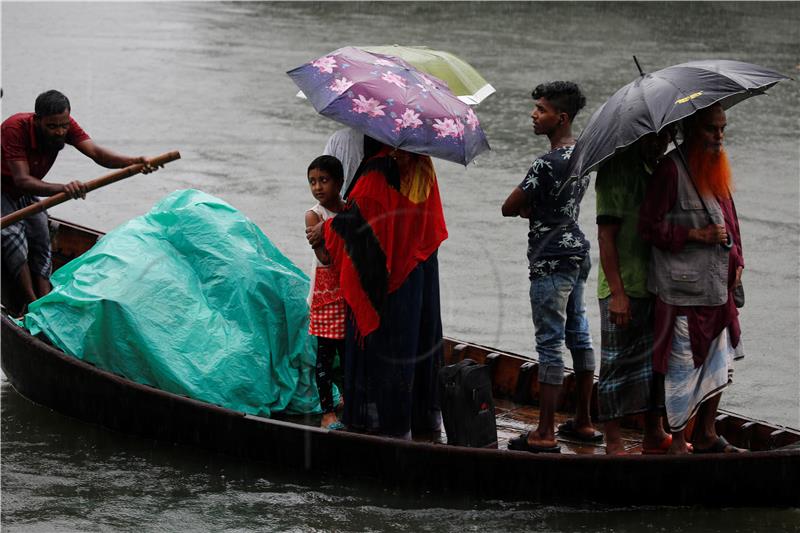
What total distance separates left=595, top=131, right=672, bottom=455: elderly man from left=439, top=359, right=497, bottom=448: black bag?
22.0 inches

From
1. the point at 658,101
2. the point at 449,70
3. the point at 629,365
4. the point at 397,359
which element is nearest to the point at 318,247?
the point at 397,359

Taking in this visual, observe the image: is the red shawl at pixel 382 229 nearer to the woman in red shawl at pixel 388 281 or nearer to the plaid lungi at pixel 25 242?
the woman in red shawl at pixel 388 281

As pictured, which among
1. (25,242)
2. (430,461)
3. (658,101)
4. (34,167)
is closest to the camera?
(658,101)

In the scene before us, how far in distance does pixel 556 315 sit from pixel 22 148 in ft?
11.1

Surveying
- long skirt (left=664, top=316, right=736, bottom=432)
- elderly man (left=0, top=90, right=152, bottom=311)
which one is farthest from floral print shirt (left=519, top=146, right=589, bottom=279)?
elderly man (left=0, top=90, right=152, bottom=311)

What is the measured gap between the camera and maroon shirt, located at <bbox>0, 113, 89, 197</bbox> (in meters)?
7.73

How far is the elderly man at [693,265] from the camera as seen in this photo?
5895 millimetres

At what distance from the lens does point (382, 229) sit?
6215mm

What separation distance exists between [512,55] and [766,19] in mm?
6869

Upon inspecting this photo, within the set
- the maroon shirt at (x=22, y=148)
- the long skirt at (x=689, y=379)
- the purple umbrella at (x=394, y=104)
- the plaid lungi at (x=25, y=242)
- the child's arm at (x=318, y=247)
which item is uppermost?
the purple umbrella at (x=394, y=104)

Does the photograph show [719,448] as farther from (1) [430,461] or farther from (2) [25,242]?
(2) [25,242]

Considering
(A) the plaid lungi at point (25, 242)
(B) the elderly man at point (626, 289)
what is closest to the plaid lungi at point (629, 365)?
(B) the elderly man at point (626, 289)

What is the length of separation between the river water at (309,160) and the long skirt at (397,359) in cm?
39

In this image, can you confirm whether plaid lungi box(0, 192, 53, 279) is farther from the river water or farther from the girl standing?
the girl standing
